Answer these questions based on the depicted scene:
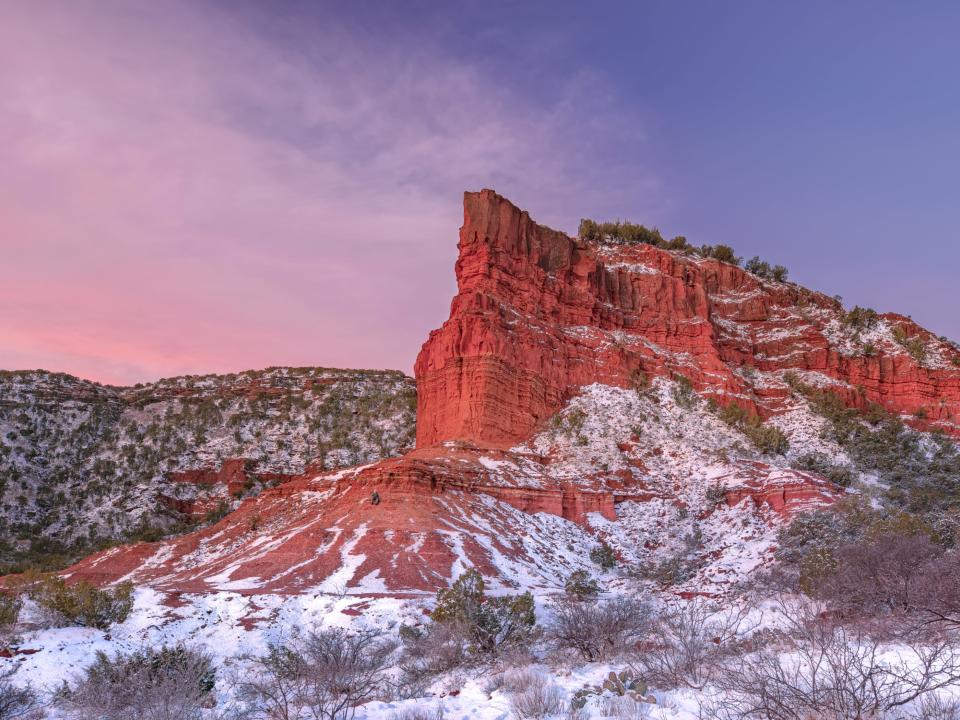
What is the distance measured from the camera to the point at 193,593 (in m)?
25.4

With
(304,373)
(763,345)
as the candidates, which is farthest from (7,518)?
(763,345)

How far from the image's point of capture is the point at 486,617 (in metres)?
17.9

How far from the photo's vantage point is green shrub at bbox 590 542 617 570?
3856 cm

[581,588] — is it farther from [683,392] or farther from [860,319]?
[860,319]

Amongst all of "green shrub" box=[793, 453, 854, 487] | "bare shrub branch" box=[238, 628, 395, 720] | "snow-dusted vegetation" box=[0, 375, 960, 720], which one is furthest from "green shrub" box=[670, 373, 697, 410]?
"bare shrub branch" box=[238, 628, 395, 720]

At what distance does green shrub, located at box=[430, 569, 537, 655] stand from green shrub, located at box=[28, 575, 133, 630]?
9335 mm

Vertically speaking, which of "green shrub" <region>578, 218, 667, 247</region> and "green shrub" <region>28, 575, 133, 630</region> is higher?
"green shrub" <region>578, 218, 667, 247</region>

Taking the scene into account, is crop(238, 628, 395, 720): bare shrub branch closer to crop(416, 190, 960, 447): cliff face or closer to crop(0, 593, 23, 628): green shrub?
crop(0, 593, 23, 628): green shrub

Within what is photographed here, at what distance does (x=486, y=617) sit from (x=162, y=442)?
214 feet

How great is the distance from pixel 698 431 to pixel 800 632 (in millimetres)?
43887

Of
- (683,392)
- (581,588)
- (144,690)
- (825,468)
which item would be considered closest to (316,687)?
(144,690)

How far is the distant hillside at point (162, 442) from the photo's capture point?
6128 cm

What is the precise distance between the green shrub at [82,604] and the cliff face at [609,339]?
3322 cm

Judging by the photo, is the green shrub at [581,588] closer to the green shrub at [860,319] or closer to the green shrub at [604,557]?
the green shrub at [604,557]
